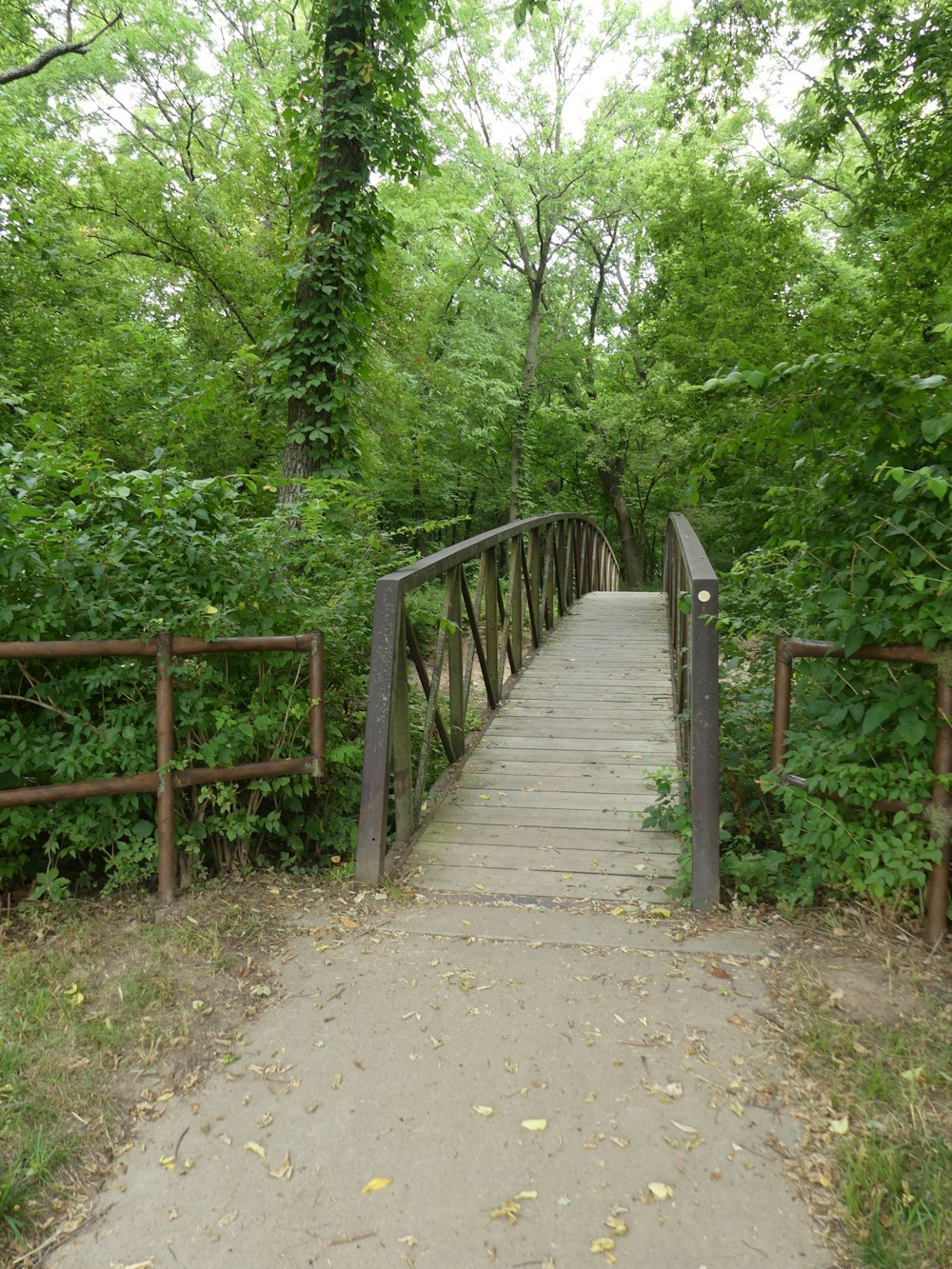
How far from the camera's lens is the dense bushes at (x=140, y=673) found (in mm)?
3066

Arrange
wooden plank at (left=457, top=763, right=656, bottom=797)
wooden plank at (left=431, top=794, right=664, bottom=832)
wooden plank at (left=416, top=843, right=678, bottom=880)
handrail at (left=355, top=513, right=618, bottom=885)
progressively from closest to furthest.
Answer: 1. handrail at (left=355, top=513, right=618, bottom=885)
2. wooden plank at (left=416, top=843, right=678, bottom=880)
3. wooden plank at (left=431, top=794, right=664, bottom=832)
4. wooden plank at (left=457, top=763, right=656, bottom=797)

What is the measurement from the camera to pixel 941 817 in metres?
2.70

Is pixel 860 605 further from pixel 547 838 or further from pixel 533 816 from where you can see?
pixel 533 816

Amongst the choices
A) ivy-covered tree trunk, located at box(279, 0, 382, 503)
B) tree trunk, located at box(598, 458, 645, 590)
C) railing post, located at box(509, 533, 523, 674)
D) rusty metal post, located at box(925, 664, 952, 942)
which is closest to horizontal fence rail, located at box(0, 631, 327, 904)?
rusty metal post, located at box(925, 664, 952, 942)

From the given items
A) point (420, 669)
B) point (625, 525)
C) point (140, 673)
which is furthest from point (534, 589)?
point (625, 525)

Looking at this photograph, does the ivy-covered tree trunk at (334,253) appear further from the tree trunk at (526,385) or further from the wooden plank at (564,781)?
the tree trunk at (526,385)

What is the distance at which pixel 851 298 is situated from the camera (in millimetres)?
10539

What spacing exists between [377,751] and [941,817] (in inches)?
83.5

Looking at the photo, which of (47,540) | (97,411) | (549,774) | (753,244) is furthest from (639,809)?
(753,244)

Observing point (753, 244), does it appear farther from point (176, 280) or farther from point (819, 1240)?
point (819, 1240)

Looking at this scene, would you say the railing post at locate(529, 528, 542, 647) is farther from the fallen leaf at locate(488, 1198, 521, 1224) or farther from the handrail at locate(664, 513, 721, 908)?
the fallen leaf at locate(488, 1198, 521, 1224)

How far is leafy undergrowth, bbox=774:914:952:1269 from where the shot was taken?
1.72m

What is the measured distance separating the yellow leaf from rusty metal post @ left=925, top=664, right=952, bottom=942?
1.97 m

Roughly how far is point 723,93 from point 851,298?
10.8ft
